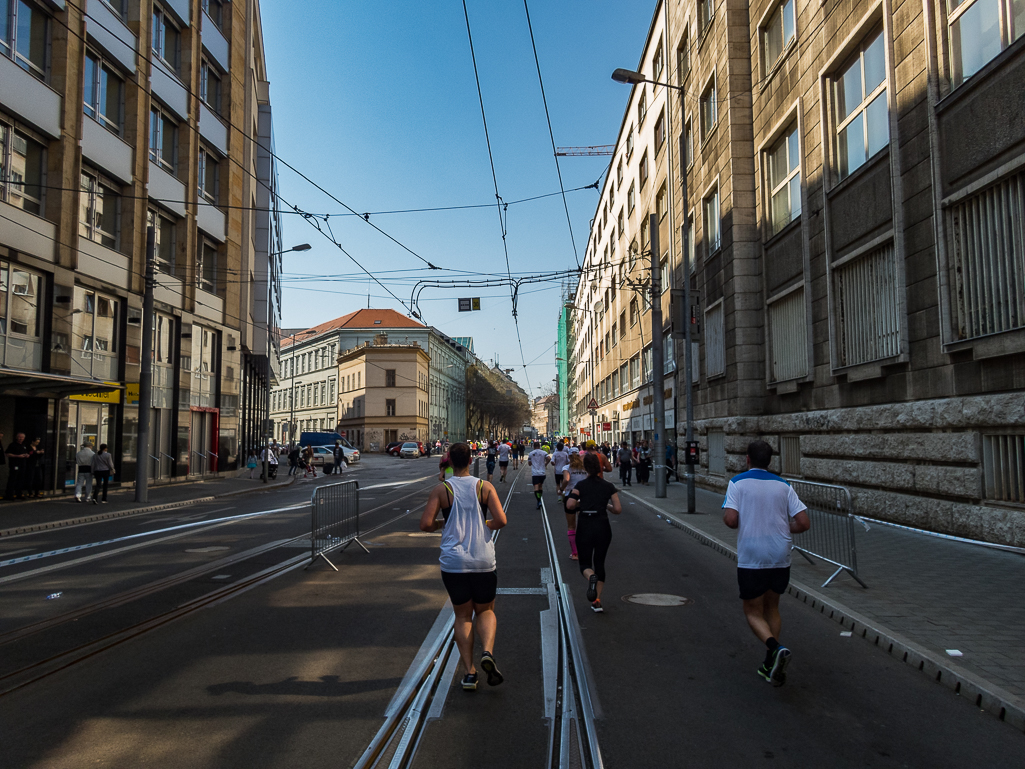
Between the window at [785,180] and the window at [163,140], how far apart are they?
70.2 ft

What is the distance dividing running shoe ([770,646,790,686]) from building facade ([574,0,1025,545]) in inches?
259

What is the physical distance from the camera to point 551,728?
4336 mm

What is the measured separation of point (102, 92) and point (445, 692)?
25273 mm

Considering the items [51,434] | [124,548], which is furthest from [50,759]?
[51,434]

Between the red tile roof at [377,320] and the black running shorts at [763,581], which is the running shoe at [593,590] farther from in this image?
the red tile roof at [377,320]

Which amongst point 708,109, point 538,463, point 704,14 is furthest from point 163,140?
point 704,14

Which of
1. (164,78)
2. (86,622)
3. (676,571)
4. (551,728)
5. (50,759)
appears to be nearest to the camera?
(50,759)

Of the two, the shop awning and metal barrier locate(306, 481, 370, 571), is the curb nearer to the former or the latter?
the shop awning

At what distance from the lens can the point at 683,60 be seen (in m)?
28.6

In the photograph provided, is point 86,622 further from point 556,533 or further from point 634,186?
point 634,186

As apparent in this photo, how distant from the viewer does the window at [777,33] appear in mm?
18719

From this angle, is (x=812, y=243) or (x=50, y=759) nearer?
(x=50, y=759)

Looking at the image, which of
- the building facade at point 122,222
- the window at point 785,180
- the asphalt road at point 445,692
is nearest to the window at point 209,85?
the building facade at point 122,222

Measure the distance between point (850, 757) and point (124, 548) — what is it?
1124 cm
